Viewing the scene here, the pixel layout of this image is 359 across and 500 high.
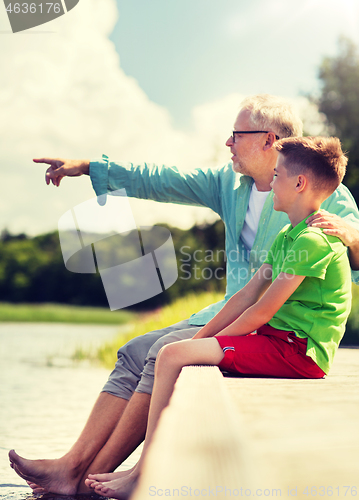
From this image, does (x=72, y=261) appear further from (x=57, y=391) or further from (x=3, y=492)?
(x=57, y=391)

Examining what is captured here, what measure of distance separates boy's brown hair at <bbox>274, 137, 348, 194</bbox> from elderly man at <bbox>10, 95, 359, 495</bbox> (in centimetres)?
15

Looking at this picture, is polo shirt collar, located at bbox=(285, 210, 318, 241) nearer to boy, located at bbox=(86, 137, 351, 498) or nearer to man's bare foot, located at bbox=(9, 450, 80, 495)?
boy, located at bbox=(86, 137, 351, 498)

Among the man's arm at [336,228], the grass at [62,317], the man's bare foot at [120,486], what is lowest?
the grass at [62,317]

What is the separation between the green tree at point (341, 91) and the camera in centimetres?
1969

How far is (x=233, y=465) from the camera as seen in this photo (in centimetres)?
63

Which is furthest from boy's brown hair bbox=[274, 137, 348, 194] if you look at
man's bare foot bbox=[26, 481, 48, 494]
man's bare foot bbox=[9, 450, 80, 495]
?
man's bare foot bbox=[26, 481, 48, 494]

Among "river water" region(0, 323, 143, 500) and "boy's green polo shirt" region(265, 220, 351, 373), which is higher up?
"boy's green polo shirt" region(265, 220, 351, 373)

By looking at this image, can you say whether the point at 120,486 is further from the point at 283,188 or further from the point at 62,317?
the point at 62,317

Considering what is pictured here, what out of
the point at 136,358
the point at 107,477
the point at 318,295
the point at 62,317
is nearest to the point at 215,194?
the point at 136,358

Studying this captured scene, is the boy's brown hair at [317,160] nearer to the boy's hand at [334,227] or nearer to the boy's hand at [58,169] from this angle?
the boy's hand at [334,227]

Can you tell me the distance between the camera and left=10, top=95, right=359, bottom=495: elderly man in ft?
6.49

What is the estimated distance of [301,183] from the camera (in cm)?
179

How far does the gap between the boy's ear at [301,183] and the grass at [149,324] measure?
655 centimetres

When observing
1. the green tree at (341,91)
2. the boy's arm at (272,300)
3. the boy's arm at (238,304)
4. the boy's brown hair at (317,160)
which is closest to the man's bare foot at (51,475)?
the boy's arm at (238,304)
